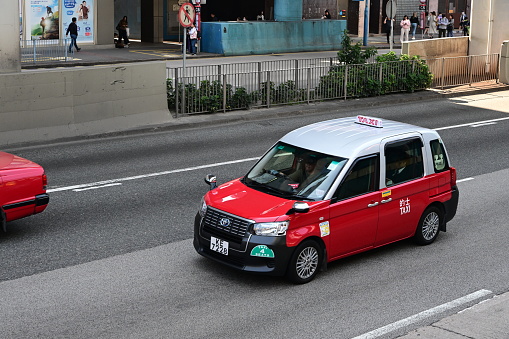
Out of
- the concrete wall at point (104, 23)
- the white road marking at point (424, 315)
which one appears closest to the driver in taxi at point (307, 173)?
the white road marking at point (424, 315)

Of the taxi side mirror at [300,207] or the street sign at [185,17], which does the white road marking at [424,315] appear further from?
the street sign at [185,17]

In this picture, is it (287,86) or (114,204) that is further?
(287,86)

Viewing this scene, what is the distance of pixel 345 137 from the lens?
10.4 m

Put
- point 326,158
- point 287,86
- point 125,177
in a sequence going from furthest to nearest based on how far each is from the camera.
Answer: point 287,86 → point 125,177 → point 326,158

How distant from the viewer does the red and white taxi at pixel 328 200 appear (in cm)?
916

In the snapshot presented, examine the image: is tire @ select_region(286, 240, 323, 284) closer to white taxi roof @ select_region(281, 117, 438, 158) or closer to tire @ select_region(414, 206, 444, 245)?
white taxi roof @ select_region(281, 117, 438, 158)

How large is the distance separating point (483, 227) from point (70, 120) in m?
10.1

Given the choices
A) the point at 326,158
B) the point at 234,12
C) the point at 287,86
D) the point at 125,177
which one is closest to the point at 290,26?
the point at 234,12

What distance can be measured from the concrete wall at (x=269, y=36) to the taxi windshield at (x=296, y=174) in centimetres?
2732

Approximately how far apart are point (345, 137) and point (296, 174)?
2.99ft

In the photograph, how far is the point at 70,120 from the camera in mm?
18094

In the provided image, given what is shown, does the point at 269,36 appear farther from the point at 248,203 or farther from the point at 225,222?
the point at 225,222

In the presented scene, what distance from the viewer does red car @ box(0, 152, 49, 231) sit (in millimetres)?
10406

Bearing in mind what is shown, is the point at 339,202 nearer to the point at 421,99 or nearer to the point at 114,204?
the point at 114,204
